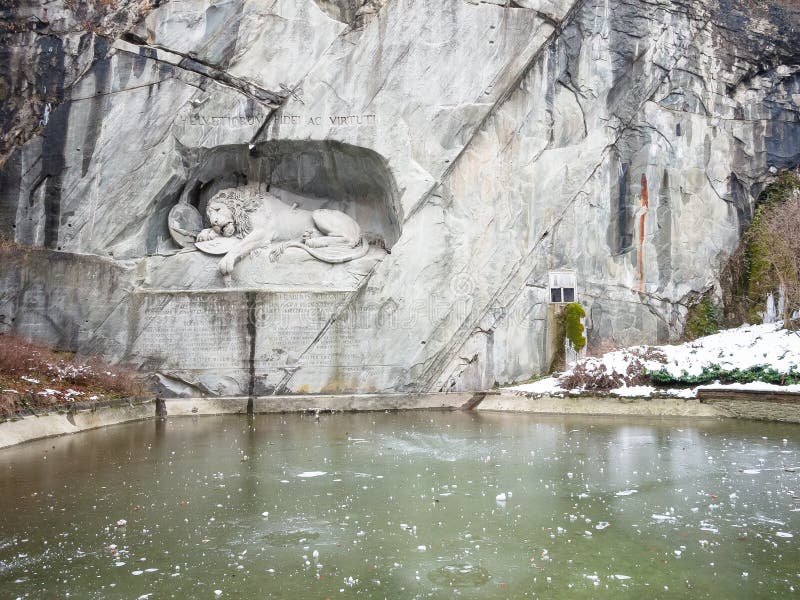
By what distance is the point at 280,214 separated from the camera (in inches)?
555

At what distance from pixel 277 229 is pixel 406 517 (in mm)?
→ 9457

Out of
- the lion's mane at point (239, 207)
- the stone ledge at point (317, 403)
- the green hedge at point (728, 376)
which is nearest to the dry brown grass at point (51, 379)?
the stone ledge at point (317, 403)

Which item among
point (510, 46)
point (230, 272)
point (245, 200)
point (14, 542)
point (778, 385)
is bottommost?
point (14, 542)

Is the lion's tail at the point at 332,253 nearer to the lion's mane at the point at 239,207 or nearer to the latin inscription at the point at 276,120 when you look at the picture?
the lion's mane at the point at 239,207

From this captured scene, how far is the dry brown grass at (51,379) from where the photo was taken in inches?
370

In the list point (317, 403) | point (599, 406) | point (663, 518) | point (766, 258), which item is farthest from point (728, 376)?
point (663, 518)

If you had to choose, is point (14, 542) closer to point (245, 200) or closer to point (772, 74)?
point (245, 200)

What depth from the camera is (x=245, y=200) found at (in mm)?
13898

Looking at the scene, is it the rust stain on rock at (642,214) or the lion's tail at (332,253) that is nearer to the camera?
the lion's tail at (332,253)

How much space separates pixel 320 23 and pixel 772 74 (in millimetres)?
9694

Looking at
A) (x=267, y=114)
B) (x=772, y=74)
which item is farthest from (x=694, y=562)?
(x=772, y=74)

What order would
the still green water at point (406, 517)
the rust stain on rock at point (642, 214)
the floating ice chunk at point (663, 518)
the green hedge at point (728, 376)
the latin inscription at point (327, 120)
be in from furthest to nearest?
the rust stain on rock at point (642, 214) < the latin inscription at point (327, 120) < the green hedge at point (728, 376) < the floating ice chunk at point (663, 518) < the still green water at point (406, 517)

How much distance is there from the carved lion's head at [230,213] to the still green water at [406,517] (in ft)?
17.8

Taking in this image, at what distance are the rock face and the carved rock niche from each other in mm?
56
